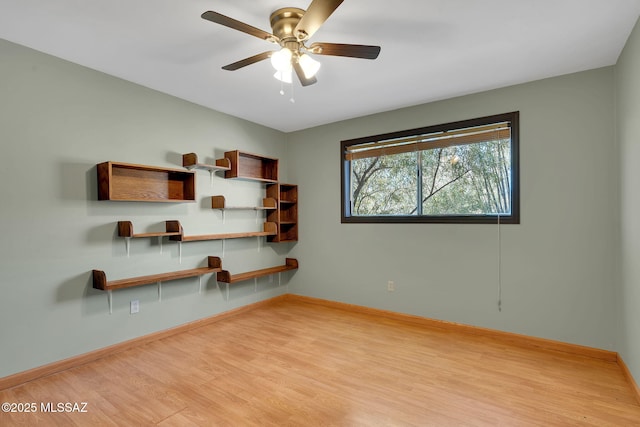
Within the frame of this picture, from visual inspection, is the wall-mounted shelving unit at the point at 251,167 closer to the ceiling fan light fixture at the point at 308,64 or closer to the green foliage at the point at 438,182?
the green foliage at the point at 438,182

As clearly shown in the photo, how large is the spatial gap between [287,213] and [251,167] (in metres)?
0.91

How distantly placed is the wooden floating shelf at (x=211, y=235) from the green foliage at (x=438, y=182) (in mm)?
1160

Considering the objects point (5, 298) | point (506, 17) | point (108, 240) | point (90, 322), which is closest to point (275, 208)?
point (108, 240)

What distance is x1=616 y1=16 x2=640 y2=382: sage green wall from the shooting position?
2.13m

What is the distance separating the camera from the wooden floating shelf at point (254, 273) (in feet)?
12.0

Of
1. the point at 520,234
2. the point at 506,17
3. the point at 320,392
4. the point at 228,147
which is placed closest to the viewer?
the point at 506,17

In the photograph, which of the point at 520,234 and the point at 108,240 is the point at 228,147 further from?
the point at 520,234

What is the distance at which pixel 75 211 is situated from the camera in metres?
2.62

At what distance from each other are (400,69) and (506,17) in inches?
34.8

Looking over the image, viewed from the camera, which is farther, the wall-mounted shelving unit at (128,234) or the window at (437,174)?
the window at (437,174)

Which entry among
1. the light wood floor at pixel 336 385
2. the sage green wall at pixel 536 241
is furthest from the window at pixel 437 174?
the light wood floor at pixel 336 385

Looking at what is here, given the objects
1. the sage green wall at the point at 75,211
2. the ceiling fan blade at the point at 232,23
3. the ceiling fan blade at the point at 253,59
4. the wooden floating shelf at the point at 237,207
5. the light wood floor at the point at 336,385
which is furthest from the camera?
the wooden floating shelf at the point at 237,207

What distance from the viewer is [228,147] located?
12.8 feet

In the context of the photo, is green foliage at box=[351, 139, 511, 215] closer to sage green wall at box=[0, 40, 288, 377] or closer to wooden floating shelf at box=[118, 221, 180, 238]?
sage green wall at box=[0, 40, 288, 377]
